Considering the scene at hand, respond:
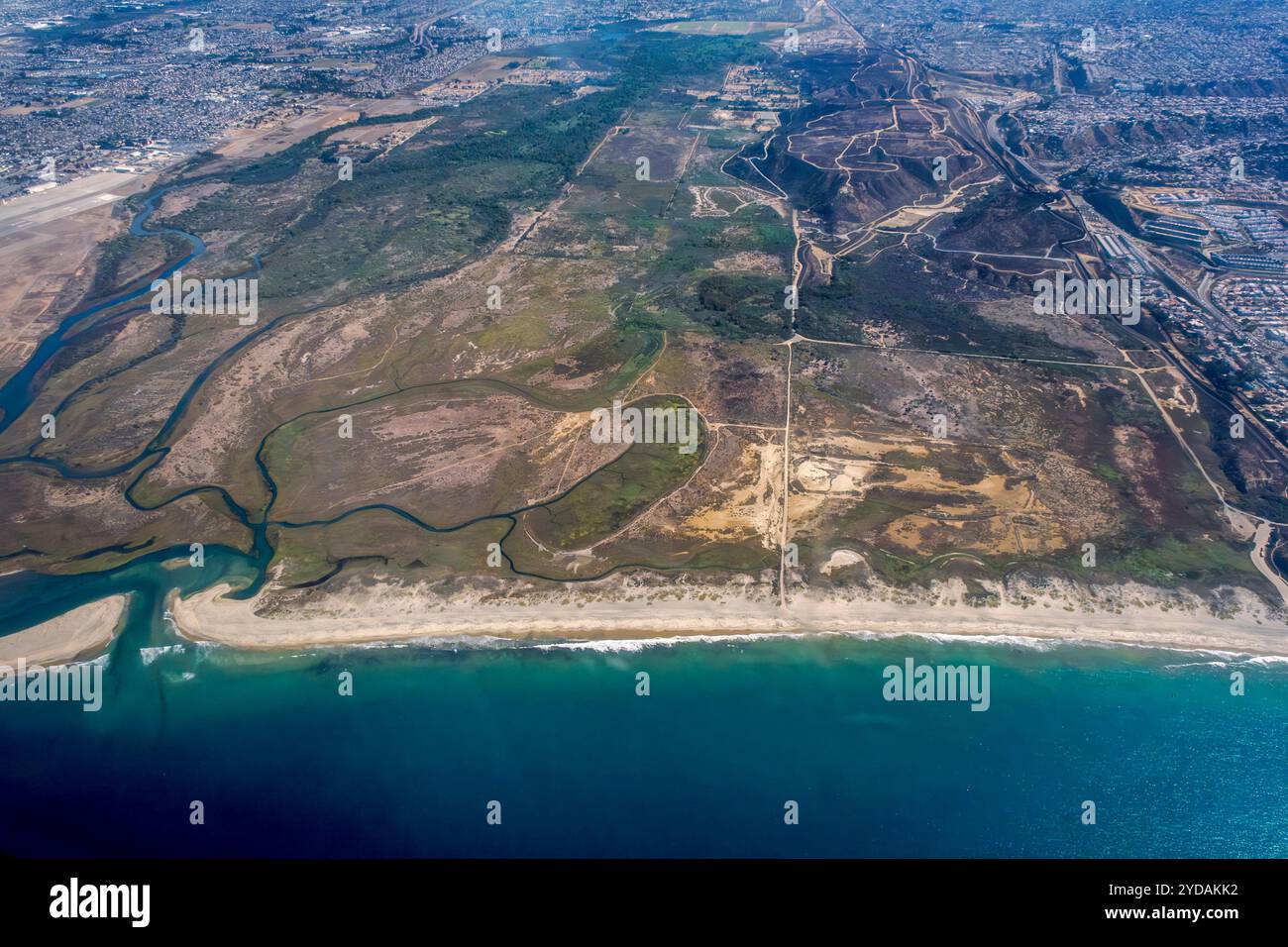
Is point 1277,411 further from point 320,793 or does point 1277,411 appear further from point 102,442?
point 102,442

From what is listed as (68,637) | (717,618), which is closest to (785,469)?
(717,618)

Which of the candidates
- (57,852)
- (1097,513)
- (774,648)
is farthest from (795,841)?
(57,852)

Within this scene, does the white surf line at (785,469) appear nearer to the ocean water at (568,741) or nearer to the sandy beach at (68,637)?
the ocean water at (568,741)

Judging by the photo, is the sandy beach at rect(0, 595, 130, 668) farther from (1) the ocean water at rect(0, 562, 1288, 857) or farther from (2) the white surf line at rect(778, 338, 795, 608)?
(2) the white surf line at rect(778, 338, 795, 608)

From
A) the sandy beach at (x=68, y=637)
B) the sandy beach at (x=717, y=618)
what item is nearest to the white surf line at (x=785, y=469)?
the sandy beach at (x=717, y=618)

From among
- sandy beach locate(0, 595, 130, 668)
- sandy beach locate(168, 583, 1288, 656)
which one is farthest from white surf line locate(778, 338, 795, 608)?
sandy beach locate(0, 595, 130, 668)
